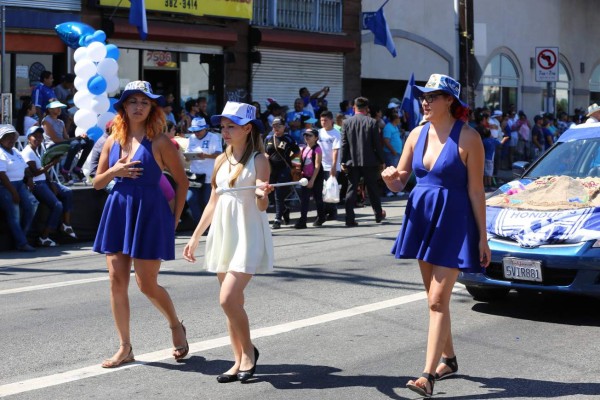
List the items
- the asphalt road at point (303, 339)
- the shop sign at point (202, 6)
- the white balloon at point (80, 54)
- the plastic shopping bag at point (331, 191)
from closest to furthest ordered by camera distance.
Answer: the asphalt road at point (303, 339)
the plastic shopping bag at point (331, 191)
the white balloon at point (80, 54)
the shop sign at point (202, 6)

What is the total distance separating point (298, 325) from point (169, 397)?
2295 mm

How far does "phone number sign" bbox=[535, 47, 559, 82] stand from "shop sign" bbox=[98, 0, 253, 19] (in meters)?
7.60

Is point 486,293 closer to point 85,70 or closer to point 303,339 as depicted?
point 303,339

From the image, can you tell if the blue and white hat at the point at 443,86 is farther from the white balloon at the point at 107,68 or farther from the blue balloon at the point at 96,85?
the white balloon at the point at 107,68

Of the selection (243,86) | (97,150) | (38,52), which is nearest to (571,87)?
(243,86)

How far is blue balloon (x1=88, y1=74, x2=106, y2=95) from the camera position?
16.6 meters

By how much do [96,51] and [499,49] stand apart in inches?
884

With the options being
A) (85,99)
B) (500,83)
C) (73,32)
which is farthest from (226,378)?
(500,83)

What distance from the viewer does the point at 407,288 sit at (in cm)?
1023

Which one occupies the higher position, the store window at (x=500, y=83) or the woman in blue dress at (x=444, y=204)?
the store window at (x=500, y=83)

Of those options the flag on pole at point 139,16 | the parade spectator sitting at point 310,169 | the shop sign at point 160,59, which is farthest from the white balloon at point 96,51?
the shop sign at point 160,59

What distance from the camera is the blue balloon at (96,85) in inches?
655

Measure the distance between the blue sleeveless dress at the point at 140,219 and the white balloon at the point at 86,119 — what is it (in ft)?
32.5

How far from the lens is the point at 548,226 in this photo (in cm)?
853
